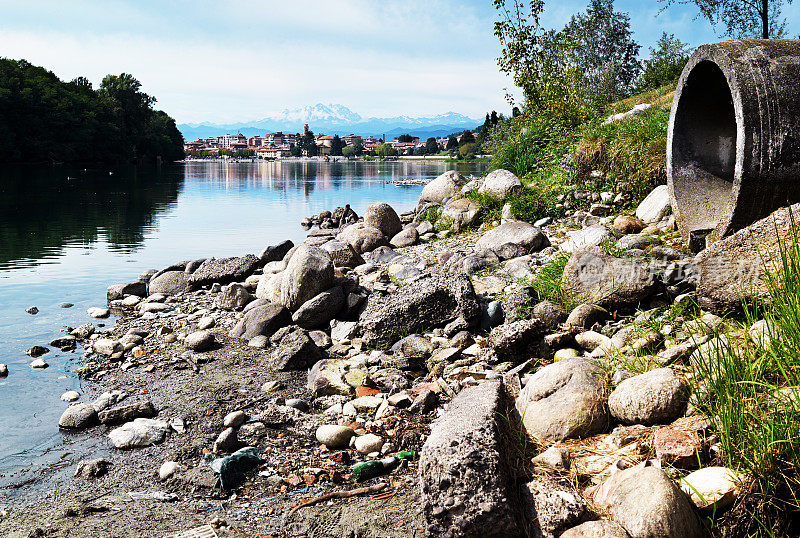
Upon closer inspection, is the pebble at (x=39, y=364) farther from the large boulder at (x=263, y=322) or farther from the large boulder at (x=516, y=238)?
the large boulder at (x=516, y=238)

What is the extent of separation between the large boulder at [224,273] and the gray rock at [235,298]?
4.61ft

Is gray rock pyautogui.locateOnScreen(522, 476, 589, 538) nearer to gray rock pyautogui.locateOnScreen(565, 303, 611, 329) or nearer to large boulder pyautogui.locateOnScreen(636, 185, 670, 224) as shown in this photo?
gray rock pyautogui.locateOnScreen(565, 303, 611, 329)

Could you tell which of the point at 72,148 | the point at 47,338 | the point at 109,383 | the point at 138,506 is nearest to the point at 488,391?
the point at 138,506

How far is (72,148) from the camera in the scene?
69.4 m

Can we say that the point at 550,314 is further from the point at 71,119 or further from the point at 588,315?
the point at 71,119

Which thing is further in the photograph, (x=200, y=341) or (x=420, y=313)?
(x=200, y=341)

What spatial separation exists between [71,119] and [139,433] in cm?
7754

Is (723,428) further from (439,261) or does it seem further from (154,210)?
(154,210)

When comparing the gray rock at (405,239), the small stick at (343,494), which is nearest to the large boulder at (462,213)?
the gray rock at (405,239)

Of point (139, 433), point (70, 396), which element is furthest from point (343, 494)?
point (70, 396)

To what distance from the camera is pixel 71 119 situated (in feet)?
228

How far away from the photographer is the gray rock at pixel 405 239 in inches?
470

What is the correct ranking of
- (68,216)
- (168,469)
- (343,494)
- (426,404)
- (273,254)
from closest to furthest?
(343,494) < (168,469) < (426,404) < (273,254) < (68,216)

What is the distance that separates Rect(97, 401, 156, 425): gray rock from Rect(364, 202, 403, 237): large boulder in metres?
7.73
